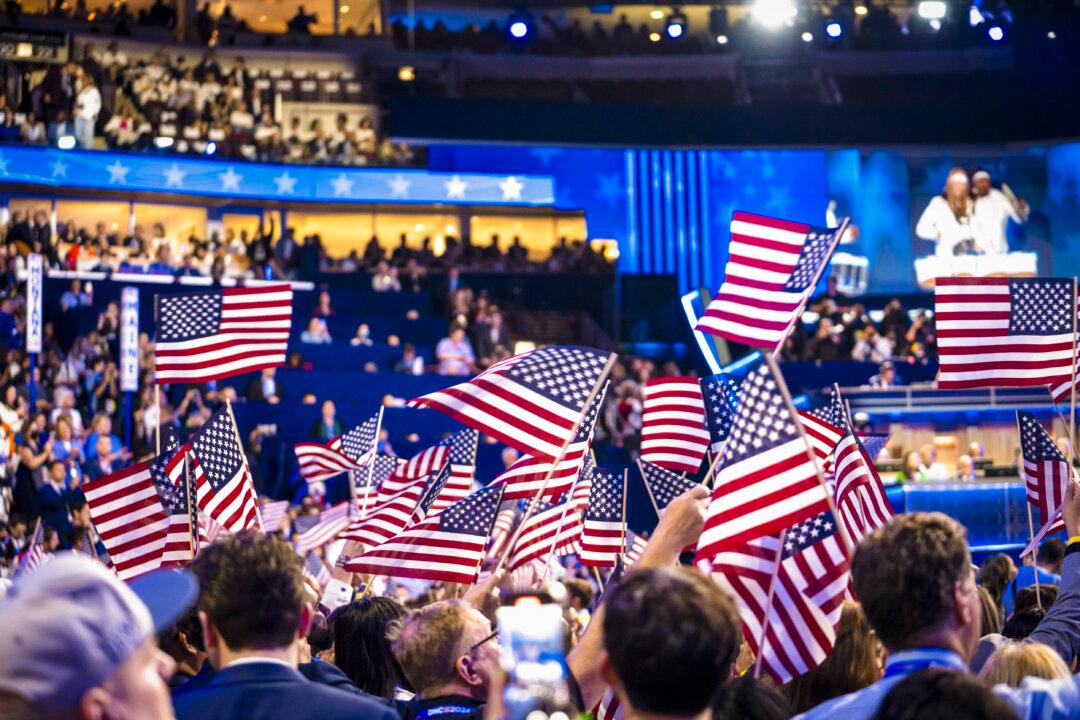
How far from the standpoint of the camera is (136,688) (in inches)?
91.7

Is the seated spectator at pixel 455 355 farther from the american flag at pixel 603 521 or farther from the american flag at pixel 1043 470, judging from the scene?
the american flag at pixel 1043 470

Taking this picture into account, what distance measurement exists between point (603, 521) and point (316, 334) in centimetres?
1506

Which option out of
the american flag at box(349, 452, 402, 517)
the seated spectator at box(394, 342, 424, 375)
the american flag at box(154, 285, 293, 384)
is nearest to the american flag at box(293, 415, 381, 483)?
the american flag at box(349, 452, 402, 517)

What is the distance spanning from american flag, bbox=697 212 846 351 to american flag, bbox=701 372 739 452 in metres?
0.81

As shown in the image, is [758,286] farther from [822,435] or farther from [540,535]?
[540,535]

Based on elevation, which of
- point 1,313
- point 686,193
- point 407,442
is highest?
point 686,193

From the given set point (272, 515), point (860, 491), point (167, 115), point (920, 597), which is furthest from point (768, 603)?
point (167, 115)

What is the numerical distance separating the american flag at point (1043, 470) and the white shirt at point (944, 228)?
816 inches

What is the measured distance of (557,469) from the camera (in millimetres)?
7930

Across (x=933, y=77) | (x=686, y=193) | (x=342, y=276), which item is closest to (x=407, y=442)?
(x=342, y=276)

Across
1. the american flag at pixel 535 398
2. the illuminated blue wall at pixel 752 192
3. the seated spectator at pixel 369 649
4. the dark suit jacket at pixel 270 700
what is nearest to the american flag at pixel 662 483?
the american flag at pixel 535 398

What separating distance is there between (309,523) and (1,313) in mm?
10072

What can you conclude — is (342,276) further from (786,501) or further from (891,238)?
(786,501)

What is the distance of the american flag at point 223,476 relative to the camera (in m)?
8.59
